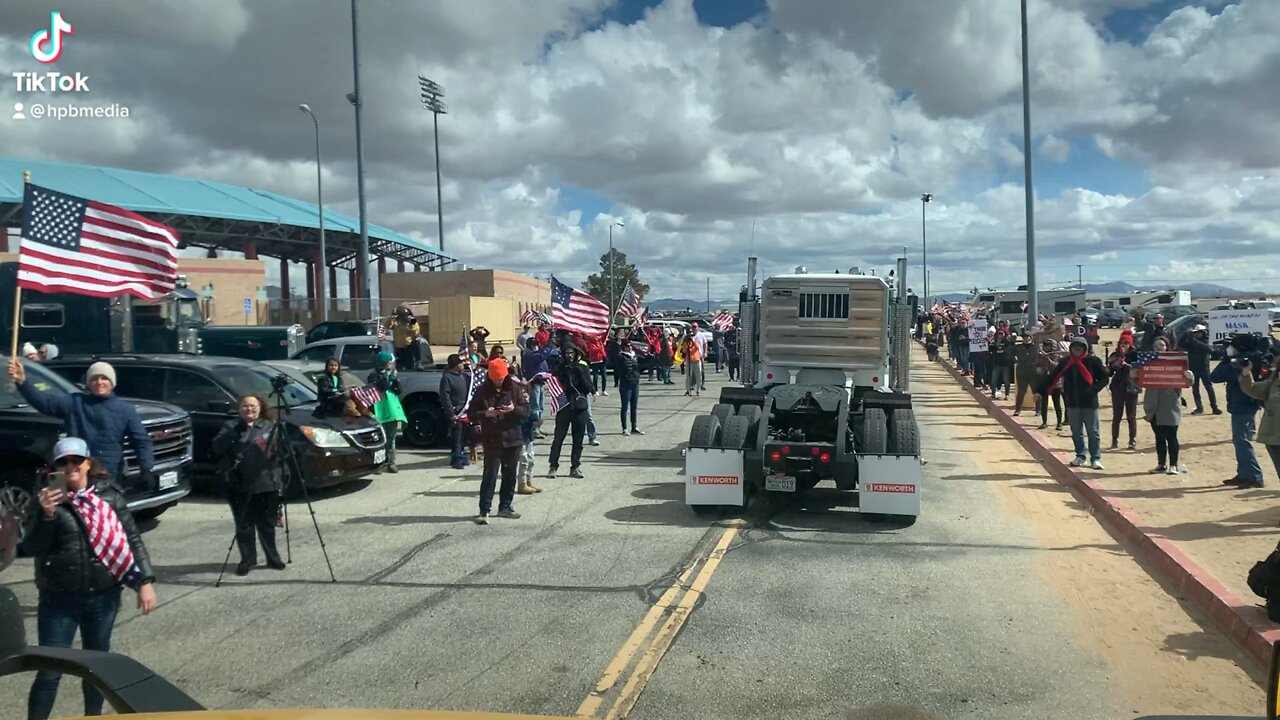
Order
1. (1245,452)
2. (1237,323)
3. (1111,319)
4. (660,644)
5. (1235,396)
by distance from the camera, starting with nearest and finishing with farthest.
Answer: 1. (660,644)
2. (1245,452)
3. (1235,396)
4. (1237,323)
5. (1111,319)

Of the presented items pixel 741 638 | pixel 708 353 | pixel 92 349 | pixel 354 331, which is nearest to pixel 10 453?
pixel 741 638

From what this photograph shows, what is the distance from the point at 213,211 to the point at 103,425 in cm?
5028

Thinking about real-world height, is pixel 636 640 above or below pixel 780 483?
below

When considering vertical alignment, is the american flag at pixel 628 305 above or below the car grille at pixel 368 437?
above

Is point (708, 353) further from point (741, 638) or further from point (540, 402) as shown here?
point (741, 638)

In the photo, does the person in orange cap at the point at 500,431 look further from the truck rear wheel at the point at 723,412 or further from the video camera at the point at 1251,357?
the video camera at the point at 1251,357

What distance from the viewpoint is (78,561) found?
4320mm

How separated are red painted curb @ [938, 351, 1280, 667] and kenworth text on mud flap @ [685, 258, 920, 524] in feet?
6.31

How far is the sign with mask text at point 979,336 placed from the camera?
24.1 meters

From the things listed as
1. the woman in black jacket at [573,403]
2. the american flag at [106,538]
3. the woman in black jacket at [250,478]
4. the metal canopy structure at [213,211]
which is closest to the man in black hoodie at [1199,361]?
the woman in black jacket at [573,403]

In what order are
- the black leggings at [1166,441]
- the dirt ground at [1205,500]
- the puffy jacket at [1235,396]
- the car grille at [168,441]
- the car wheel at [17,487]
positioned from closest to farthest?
1. the car wheel at [17,487]
2. the dirt ground at [1205,500]
3. the car grille at [168,441]
4. the puffy jacket at [1235,396]
5. the black leggings at [1166,441]

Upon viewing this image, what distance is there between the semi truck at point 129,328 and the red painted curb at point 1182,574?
17.0m

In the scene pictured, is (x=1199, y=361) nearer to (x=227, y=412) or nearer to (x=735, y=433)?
(x=735, y=433)

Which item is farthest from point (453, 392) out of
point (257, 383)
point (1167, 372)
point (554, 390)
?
point (1167, 372)
